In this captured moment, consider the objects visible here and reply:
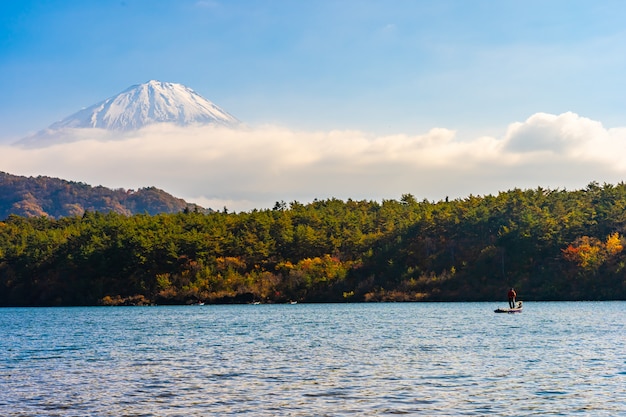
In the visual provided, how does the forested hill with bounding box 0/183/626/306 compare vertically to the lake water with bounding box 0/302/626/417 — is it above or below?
above

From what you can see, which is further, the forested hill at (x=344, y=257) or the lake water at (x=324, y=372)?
the forested hill at (x=344, y=257)

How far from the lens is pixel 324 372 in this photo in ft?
126

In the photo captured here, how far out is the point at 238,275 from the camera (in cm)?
16000

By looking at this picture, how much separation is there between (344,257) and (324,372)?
430ft

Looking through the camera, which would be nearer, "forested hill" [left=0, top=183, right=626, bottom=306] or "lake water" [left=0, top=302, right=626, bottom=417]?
"lake water" [left=0, top=302, right=626, bottom=417]

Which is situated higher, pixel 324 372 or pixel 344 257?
pixel 344 257

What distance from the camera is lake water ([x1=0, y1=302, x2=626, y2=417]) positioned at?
29.3 metres

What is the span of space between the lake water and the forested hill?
78526 millimetres

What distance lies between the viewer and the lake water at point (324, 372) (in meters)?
29.3

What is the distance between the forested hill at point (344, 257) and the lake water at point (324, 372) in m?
78.5

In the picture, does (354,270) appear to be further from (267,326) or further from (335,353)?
(335,353)

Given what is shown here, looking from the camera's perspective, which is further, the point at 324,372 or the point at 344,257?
the point at 344,257

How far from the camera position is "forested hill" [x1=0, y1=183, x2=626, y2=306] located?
146m

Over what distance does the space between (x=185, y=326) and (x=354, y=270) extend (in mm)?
83135
